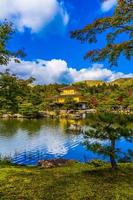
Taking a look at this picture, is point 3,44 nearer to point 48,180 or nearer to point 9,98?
point 9,98

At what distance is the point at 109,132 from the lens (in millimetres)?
11812

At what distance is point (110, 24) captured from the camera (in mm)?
10289

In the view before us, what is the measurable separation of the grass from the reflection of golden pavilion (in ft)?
274

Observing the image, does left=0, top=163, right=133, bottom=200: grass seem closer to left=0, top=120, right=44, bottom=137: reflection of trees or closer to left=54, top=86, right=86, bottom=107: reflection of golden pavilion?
left=0, top=120, right=44, bottom=137: reflection of trees

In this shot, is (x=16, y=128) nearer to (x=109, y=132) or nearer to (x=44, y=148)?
(x=44, y=148)

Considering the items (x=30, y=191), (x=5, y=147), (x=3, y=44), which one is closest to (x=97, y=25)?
(x=3, y=44)

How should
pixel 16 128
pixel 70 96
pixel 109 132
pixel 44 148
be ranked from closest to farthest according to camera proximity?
pixel 109 132, pixel 44 148, pixel 16 128, pixel 70 96

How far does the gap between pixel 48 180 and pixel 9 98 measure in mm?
3998

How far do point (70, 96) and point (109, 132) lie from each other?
96281 mm

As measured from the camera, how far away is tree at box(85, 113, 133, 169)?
461 inches

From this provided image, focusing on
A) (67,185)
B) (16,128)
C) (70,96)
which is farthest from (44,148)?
(70,96)

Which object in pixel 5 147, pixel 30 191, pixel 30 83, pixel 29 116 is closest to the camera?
pixel 30 191

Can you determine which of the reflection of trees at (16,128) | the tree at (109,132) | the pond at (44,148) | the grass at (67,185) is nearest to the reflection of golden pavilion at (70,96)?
the reflection of trees at (16,128)

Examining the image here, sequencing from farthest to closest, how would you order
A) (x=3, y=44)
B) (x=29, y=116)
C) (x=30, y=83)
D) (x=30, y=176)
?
(x=29, y=116) → (x=30, y=83) → (x=3, y=44) → (x=30, y=176)
